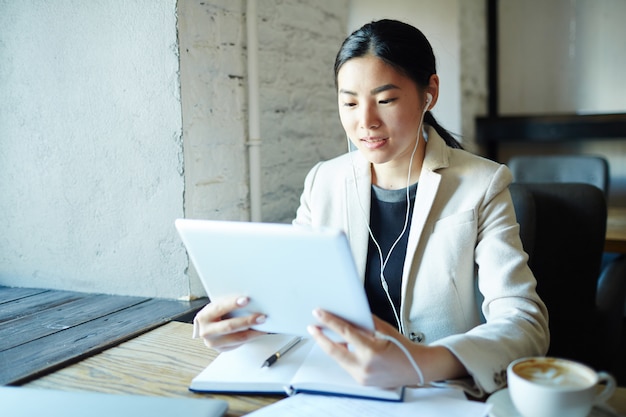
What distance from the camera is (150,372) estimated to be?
115 cm

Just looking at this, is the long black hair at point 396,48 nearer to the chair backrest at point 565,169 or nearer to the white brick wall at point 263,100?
the white brick wall at point 263,100

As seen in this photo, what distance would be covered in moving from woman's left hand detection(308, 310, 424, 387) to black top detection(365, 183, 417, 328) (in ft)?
1.69

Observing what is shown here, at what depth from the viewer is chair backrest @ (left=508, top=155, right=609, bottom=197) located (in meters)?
2.96

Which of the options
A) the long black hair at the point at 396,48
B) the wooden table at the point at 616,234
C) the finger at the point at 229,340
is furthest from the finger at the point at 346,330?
the wooden table at the point at 616,234

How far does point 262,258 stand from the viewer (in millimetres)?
995

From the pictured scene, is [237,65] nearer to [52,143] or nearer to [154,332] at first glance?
[52,143]

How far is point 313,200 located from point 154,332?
19.9 inches

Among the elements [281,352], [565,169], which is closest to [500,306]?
[281,352]

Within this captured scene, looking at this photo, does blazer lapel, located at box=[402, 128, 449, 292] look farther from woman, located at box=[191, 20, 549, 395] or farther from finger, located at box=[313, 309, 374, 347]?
finger, located at box=[313, 309, 374, 347]

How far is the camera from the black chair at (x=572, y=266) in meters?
1.94

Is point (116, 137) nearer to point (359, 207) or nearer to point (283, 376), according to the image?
point (359, 207)

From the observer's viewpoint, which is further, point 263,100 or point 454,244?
point 263,100

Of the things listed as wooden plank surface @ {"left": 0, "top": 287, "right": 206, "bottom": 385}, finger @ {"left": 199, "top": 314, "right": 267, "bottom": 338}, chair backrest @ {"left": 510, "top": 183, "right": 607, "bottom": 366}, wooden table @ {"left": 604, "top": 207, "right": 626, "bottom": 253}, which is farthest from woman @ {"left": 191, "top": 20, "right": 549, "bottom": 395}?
wooden table @ {"left": 604, "top": 207, "right": 626, "bottom": 253}

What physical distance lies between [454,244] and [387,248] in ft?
0.65
